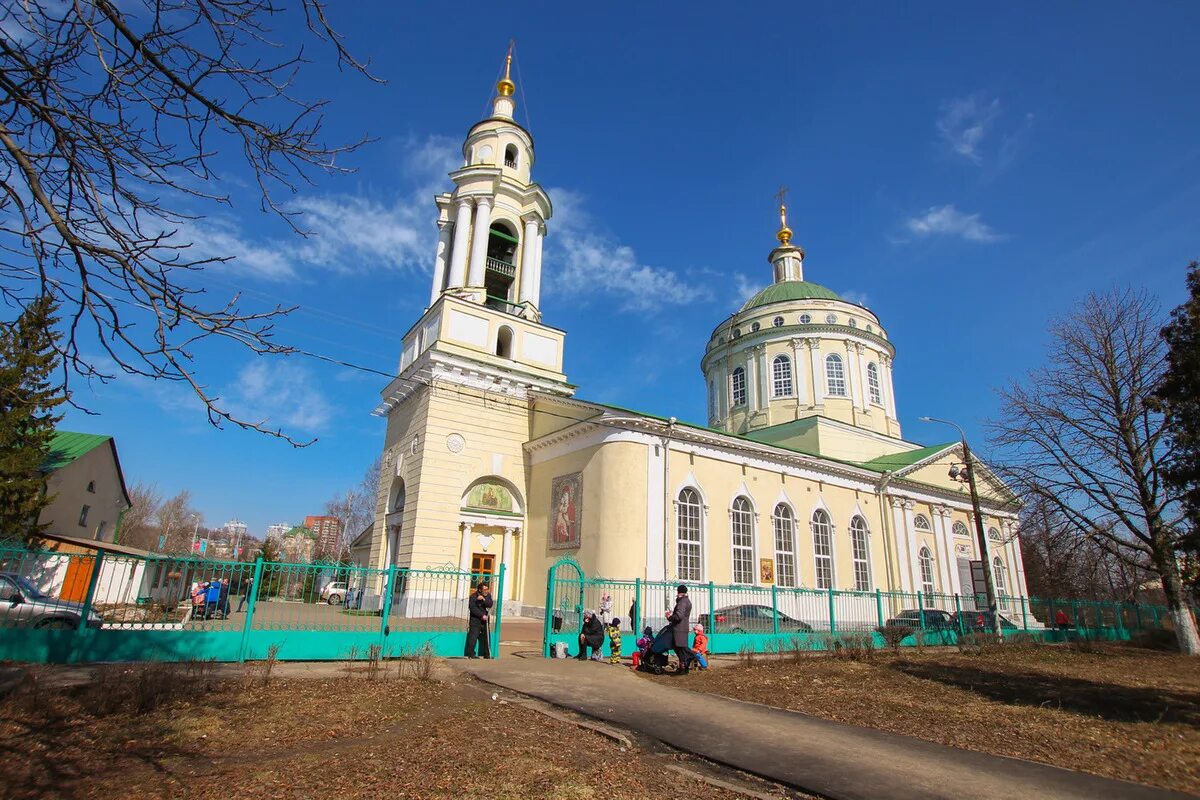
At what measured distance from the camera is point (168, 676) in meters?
7.90

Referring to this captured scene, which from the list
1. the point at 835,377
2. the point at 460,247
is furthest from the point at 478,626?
the point at 835,377

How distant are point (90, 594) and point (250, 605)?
2241 mm

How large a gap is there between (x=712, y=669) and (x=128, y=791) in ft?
34.9

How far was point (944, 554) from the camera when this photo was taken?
101ft

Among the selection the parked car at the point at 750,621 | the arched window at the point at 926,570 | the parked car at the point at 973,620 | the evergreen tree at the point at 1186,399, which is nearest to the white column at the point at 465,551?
the parked car at the point at 750,621

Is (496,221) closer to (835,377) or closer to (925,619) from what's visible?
(835,377)

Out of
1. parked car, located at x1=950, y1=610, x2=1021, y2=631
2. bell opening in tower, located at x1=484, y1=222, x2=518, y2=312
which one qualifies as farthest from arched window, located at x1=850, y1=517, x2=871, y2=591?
bell opening in tower, located at x1=484, y1=222, x2=518, y2=312

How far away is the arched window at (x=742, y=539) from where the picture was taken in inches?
926

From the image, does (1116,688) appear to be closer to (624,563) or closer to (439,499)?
(624,563)

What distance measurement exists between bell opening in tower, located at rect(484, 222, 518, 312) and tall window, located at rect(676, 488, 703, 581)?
443 inches

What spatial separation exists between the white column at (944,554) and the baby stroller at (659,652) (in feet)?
77.8

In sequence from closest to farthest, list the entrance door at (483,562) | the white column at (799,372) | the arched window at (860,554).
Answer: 1. the entrance door at (483,562)
2. the arched window at (860,554)
3. the white column at (799,372)

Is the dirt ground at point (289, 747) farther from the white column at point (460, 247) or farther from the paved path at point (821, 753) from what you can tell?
the white column at point (460, 247)

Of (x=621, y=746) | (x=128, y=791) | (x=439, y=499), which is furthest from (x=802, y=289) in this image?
(x=128, y=791)
